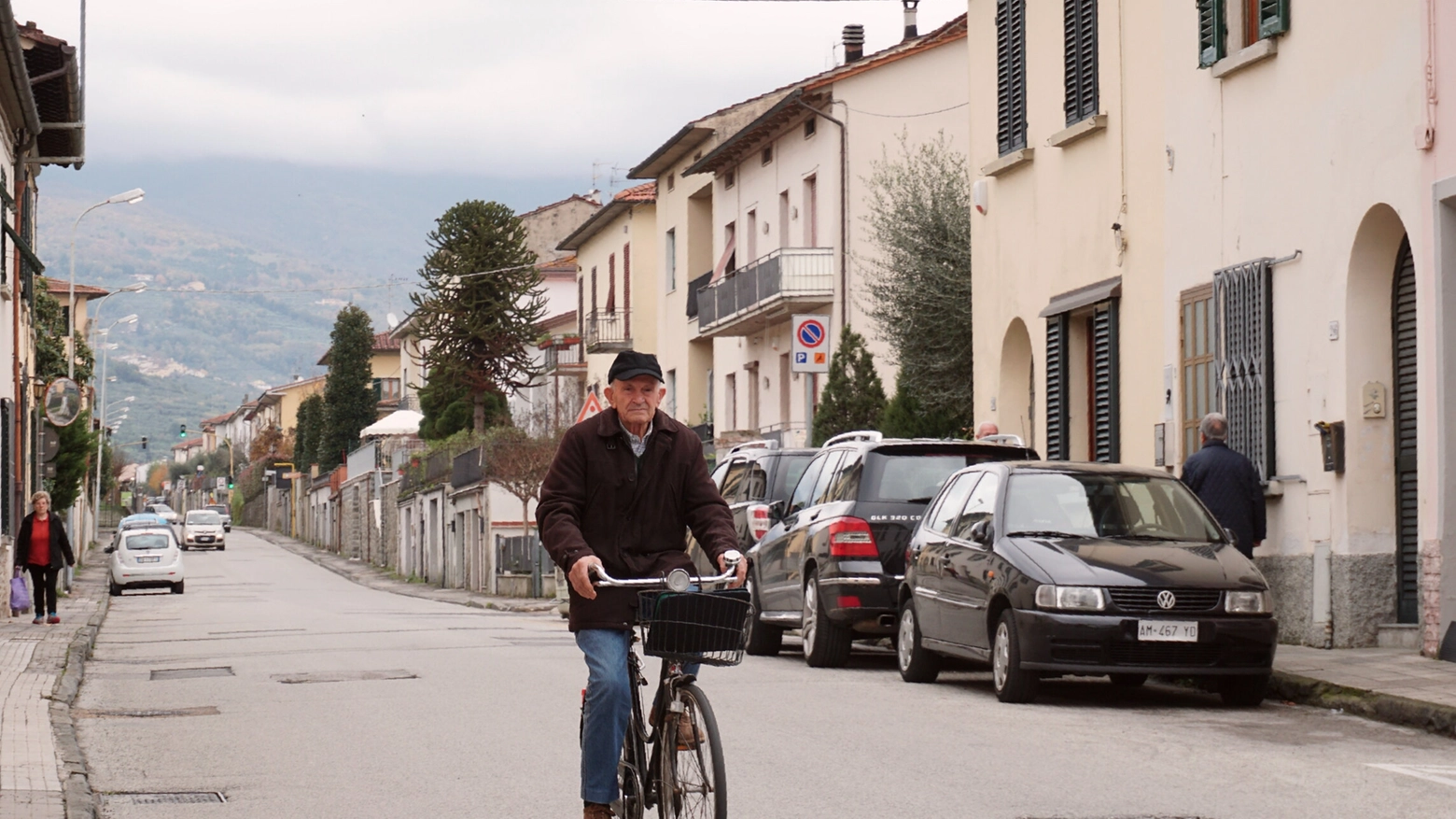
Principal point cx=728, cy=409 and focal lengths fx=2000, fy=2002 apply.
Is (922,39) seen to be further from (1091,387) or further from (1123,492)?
(1123,492)

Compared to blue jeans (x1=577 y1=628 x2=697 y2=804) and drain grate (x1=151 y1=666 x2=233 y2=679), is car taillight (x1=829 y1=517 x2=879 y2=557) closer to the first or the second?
drain grate (x1=151 y1=666 x2=233 y2=679)

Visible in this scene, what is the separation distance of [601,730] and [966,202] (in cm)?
2266

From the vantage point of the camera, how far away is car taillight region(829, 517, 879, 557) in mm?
16031

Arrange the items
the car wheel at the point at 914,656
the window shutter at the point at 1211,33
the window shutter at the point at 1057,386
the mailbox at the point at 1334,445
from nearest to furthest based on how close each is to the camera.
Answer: the car wheel at the point at 914,656, the mailbox at the point at 1334,445, the window shutter at the point at 1211,33, the window shutter at the point at 1057,386

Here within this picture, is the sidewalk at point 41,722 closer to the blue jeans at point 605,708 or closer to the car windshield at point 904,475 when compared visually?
the blue jeans at point 605,708

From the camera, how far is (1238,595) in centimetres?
1272

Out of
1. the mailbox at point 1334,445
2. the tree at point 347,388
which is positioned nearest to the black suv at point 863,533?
the mailbox at point 1334,445

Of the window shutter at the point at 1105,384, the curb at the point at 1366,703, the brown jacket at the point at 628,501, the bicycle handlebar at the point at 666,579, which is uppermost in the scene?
the window shutter at the point at 1105,384

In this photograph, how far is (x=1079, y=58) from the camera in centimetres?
2150

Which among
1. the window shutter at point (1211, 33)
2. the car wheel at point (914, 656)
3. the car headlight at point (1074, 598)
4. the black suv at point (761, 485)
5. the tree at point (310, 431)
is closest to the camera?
the car headlight at point (1074, 598)

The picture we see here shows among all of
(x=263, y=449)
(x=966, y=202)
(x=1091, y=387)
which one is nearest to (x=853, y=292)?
(x=966, y=202)

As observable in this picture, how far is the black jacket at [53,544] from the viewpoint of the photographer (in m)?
25.7

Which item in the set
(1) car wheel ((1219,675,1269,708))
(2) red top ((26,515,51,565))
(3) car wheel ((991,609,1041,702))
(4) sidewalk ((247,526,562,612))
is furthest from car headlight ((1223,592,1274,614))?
(4) sidewalk ((247,526,562,612))

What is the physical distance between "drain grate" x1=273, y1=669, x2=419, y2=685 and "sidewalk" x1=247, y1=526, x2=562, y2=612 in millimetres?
17671
